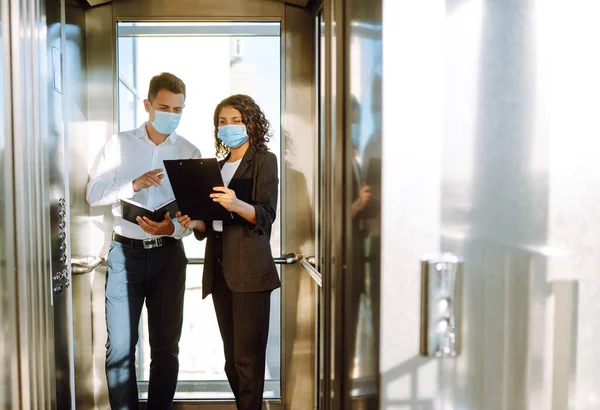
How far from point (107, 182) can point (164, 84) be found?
1.52 ft

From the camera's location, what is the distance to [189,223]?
7.06 ft

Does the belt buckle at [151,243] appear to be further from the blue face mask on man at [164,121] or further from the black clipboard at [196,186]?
the blue face mask on man at [164,121]

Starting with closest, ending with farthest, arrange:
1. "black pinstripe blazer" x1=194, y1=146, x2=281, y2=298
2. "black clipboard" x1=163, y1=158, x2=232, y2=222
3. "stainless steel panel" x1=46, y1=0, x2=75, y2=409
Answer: "stainless steel panel" x1=46, y1=0, x2=75, y2=409 → "black clipboard" x1=163, y1=158, x2=232, y2=222 → "black pinstripe blazer" x1=194, y1=146, x2=281, y2=298

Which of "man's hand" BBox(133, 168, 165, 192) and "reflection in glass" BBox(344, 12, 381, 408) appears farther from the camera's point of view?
"man's hand" BBox(133, 168, 165, 192)

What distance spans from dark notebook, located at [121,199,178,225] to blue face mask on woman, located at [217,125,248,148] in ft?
1.07

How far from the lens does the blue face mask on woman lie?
219 centimetres

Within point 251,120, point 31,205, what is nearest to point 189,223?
point 251,120

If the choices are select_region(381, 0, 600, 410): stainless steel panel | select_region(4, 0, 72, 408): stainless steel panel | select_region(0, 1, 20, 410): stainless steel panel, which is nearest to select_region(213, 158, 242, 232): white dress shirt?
select_region(4, 0, 72, 408): stainless steel panel

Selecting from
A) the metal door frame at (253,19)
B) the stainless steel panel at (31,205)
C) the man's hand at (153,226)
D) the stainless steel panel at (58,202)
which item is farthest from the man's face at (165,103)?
the stainless steel panel at (31,205)

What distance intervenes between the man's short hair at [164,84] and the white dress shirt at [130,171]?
0.14 metres

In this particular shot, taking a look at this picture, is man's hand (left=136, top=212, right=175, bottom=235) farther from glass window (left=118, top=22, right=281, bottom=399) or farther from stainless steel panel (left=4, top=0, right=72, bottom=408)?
stainless steel panel (left=4, top=0, right=72, bottom=408)

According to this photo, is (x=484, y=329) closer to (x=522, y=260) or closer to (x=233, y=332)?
(x=522, y=260)

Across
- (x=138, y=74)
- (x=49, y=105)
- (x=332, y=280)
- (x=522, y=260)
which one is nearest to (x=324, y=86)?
(x=332, y=280)

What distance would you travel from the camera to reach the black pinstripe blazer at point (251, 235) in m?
2.07
